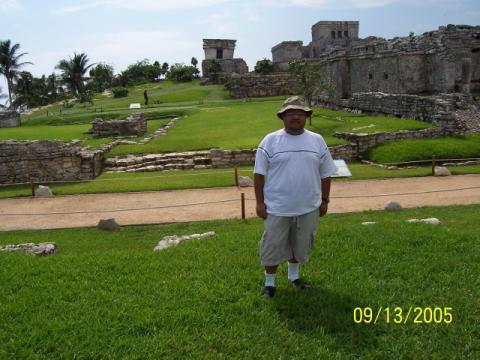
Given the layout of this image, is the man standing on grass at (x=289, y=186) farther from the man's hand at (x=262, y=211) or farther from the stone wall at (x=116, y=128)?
the stone wall at (x=116, y=128)

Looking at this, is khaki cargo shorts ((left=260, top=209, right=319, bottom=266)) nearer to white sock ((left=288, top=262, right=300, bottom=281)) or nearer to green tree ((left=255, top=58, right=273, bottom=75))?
white sock ((left=288, top=262, right=300, bottom=281))

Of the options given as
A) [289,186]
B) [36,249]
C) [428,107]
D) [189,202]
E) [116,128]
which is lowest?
[189,202]

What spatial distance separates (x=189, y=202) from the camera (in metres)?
11.2

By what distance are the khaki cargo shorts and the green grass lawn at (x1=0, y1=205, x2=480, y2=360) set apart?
0.40 meters

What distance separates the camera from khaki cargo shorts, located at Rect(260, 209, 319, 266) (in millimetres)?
4332

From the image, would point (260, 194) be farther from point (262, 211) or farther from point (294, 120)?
point (294, 120)

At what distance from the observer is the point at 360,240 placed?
5879mm

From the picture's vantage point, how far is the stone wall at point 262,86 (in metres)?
40.2

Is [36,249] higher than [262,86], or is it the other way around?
[262,86]

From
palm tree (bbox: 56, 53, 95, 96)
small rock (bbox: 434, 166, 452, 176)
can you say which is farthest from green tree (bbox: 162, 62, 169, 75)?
small rock (bbox: 434, 166, 452, 176)

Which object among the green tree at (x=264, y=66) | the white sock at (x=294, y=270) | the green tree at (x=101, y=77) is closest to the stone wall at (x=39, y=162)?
the white sock at (x=294, y=270)
